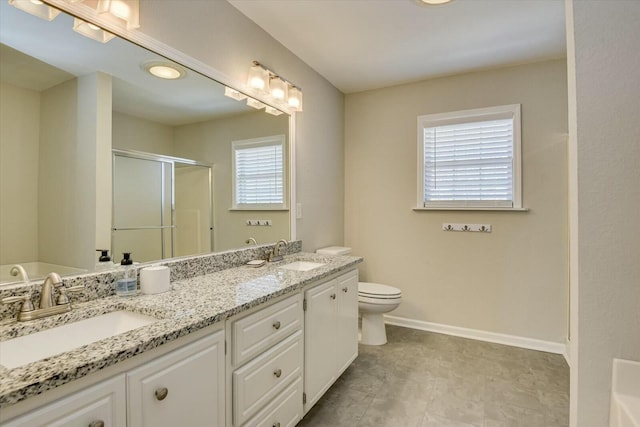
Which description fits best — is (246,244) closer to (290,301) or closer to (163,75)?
(290,301)

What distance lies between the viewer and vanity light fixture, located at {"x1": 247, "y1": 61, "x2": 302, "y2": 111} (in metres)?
2.12

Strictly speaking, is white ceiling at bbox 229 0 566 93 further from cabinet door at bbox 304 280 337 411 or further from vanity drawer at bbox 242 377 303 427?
vanity drawer at bbox 242 377 303 427

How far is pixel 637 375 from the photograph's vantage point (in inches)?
40.6

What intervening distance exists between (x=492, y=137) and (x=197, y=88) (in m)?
2.52

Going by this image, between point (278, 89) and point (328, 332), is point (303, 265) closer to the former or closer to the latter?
point (328, 332)

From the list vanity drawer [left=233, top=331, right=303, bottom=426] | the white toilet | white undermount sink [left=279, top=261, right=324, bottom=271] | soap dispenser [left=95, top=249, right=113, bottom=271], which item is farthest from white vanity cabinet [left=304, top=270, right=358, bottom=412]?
soap dispenser [left=95, top=249, right=113, bottom=271]

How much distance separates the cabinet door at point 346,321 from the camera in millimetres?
2104

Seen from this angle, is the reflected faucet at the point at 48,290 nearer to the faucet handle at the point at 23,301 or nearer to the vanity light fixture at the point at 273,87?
the faucet handle at the point at 23,301

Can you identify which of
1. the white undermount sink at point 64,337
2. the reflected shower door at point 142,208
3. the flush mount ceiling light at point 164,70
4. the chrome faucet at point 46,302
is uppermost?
the flush mount ceiling light at point 164,70

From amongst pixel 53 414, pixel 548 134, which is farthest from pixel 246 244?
pixel 548 134

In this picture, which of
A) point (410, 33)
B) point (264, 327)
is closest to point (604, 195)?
point (264, 327)

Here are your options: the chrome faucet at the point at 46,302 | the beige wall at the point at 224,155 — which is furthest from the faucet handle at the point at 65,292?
the beige wall at the point at 224,155

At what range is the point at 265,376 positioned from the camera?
4.59 ft

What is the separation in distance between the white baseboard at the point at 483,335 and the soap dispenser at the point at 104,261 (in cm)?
271
